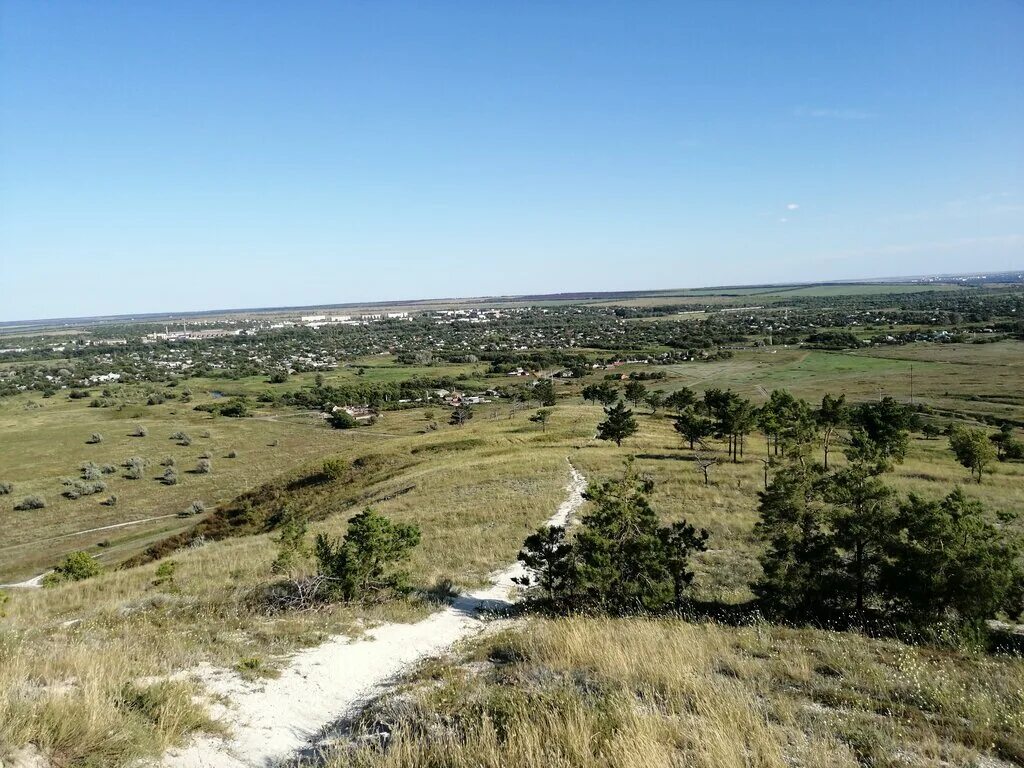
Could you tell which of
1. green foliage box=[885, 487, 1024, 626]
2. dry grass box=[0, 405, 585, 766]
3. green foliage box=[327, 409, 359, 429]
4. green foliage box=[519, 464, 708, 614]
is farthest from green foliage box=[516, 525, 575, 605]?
green foliage box=[327, 409, 359, 429]

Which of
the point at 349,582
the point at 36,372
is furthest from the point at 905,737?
the point at 36,372

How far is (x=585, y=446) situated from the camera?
45.9 m

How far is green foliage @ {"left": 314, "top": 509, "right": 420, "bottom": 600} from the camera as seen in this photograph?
13031 millimetres

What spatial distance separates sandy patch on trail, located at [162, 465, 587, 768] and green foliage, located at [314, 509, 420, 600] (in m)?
1.73

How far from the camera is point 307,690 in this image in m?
8.16

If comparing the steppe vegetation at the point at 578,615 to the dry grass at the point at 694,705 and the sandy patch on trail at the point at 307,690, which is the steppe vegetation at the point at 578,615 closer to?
the dry grass at the point at 694,705

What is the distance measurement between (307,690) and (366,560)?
209 inches

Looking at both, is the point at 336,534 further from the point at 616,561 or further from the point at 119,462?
the point at 119,462

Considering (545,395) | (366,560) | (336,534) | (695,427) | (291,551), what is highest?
(366,560)

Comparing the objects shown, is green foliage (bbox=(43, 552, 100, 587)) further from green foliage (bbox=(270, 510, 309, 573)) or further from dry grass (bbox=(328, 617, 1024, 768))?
dry grass (bbox=(328, 617, 1024, 768))

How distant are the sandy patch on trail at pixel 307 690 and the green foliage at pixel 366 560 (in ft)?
5.68

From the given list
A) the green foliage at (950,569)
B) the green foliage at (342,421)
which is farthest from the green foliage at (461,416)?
the green foliage at (950,569)

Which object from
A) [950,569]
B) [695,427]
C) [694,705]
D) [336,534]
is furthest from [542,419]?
[694,705]

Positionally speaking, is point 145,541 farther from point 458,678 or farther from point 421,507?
point 458,678
